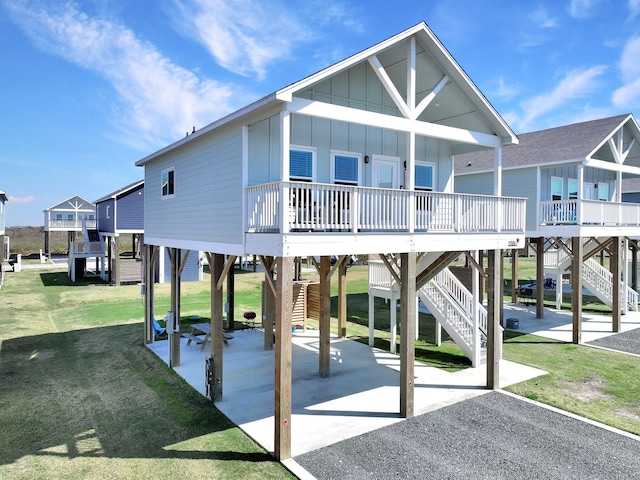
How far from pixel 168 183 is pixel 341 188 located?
7.27 m

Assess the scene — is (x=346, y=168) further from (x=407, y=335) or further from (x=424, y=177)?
(x=407, y=335)

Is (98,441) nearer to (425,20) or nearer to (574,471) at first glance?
(574,471)

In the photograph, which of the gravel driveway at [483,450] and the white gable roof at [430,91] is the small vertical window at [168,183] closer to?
the white gable roof at [430,91]

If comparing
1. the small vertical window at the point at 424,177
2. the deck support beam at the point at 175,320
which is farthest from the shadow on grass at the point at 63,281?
the small vertical window at the point at 424,177

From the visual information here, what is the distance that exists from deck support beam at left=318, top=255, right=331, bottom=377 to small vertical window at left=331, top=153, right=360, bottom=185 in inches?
87.9

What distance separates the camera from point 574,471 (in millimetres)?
7535

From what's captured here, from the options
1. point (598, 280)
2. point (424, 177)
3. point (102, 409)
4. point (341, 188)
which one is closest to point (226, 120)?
point (341, 188)

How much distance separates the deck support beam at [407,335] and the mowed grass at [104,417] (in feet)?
11.1

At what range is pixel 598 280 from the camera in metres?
20.8

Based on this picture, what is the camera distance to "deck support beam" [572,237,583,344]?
16.1 meters

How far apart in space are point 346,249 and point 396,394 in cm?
455

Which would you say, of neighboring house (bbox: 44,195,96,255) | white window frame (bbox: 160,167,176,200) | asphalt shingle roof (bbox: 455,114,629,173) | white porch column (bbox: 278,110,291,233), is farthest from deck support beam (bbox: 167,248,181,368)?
neighboring house (bbox: 44,195,96,255)

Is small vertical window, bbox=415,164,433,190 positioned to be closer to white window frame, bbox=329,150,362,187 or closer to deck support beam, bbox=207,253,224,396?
white window frame, bbox=329,150,362,187

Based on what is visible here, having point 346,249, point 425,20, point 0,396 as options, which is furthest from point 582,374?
point 0,396
